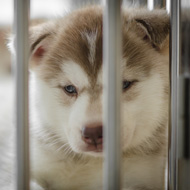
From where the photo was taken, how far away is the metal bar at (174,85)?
25.1 inches

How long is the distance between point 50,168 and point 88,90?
0.27 meters

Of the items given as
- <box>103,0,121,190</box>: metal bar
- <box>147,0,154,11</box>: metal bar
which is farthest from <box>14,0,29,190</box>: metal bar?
<box>147,0,154,11</box>: metal bar

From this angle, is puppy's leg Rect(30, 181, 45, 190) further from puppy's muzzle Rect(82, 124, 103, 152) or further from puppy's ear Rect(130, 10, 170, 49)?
puppy's ear Rect(130, 10, 170, 49)

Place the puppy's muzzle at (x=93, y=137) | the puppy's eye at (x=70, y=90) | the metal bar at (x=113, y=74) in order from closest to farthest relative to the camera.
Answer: the metal bar at (x=113, y=74)
the puppy's muzzle at (x=93, y=137)
the puppy's eye at (x=70, y=90)

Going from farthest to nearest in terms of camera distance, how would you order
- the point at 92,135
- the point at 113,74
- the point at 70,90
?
the point at 70,90 → the point at 92,135 → the point at 113,74

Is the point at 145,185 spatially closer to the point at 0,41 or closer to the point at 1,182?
the point at 1,182

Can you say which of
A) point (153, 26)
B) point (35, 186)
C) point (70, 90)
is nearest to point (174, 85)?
point (153, 26)

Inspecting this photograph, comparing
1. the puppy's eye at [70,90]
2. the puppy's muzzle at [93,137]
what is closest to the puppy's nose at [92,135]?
the puppy's muzzle at [93,137]

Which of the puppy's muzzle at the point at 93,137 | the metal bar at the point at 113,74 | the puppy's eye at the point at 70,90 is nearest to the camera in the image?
the metal bar at the point at 113,74

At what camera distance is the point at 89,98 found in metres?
0.69

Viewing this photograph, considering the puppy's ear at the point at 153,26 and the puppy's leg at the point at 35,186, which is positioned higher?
the puppy's ear at the point at 153,26

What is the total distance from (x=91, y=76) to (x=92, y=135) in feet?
0.52

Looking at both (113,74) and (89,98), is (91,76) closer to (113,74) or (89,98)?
(89,98)

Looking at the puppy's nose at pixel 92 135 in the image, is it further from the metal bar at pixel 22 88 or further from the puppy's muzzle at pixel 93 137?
the metal bar at pixel 22 88
